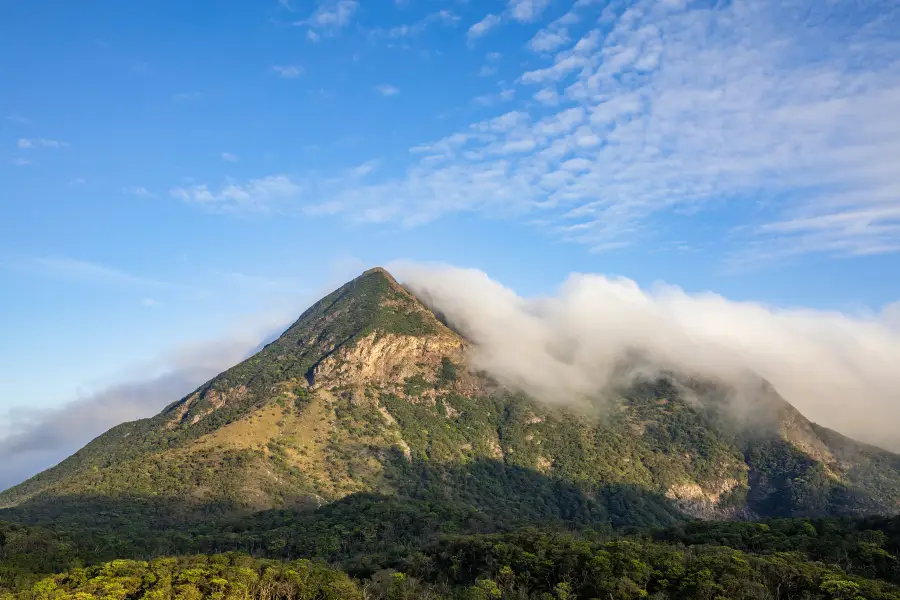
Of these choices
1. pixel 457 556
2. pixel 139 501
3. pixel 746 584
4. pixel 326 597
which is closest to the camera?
pixel 746 584

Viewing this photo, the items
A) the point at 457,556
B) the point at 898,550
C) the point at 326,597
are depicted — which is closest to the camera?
the point at 326,597

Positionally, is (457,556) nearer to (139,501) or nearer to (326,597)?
(326,597)

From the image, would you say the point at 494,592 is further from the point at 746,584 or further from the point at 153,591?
the point at 153,591

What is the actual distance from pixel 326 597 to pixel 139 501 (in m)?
132

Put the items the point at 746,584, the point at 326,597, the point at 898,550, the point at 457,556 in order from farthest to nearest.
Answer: the point at 457,556 → the point at 898,550 → the point at 326,597 → the point at 746,584

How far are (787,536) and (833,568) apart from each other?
97.5ft

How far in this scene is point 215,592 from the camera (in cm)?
9612

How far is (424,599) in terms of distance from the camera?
325 feet

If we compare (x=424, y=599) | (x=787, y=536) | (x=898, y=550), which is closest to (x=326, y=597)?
(x=424, y=599)

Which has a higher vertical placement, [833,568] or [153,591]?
[153,591]

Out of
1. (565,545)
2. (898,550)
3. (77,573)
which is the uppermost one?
(77,573)

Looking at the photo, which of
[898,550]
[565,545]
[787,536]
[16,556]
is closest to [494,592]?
[565,545]

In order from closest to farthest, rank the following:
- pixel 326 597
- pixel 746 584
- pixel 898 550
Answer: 1. pixel 746 584
2. pixel 326 597
3. pixel 898 550

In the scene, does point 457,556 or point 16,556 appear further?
point 457,556
